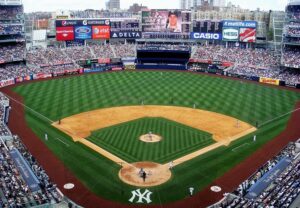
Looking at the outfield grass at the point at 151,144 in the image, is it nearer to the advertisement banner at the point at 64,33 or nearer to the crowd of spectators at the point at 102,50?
the crowd of spectators at the point at 102,50

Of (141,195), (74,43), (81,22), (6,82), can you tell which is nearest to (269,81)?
(81,22)

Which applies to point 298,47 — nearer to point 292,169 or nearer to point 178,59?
point 178,59

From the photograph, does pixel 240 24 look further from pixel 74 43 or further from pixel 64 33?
pixel 64 33

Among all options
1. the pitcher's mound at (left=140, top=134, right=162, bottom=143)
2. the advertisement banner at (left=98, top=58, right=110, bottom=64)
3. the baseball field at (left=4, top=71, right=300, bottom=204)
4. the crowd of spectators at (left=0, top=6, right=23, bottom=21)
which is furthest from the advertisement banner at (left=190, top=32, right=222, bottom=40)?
the pitcher's mound at (left=140, top=134, right=162, bottom=143)

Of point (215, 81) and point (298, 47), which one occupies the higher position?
point (298, 47)

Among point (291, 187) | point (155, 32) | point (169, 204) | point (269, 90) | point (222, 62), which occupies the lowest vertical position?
point (169, 204)

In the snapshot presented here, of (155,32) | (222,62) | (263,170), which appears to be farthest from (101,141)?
(155,32)

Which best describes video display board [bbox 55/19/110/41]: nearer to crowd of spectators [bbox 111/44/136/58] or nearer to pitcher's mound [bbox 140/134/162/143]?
crowd of spectators [bbox 111/44/136/58]
